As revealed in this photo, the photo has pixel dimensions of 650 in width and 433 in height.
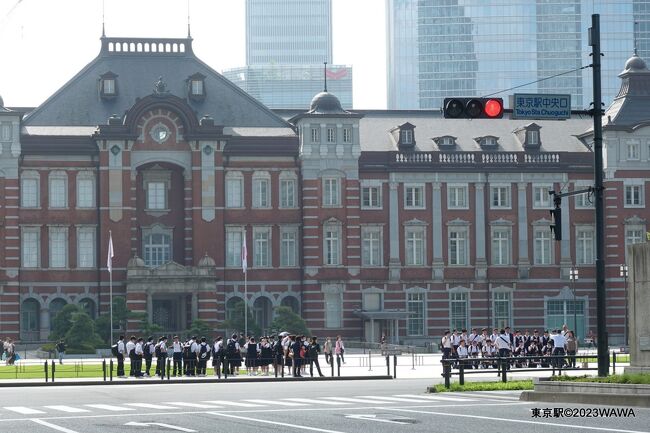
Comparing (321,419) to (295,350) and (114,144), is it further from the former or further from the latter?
(114,144)

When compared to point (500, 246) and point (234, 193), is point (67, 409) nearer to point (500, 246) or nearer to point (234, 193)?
point (234, 193)

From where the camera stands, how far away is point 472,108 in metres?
29.6

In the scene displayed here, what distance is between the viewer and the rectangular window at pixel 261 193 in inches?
3374

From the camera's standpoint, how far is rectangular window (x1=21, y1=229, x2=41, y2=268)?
8312 centimetres

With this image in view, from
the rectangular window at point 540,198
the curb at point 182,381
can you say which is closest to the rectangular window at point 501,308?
the rectangular window at point 540,198

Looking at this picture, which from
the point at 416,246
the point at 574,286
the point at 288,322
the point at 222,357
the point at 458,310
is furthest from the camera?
the point at 458,310

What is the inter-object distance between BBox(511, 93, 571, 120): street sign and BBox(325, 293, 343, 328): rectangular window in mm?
54278

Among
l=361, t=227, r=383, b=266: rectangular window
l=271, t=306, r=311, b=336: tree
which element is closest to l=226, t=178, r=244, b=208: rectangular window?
l=271, t=306, r=311, b=336: tree

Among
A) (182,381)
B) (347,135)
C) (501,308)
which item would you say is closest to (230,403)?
(182,381)

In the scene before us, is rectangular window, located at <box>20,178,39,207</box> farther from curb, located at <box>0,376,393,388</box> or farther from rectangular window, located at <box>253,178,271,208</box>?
curb, located at <box>0,376,393,388</box>

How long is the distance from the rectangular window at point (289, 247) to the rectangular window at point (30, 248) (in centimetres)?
1332

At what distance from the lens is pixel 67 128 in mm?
84250

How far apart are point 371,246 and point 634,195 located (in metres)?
15.3

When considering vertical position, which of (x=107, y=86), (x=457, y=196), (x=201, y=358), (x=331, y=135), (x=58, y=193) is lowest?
(x=201, y=358)
